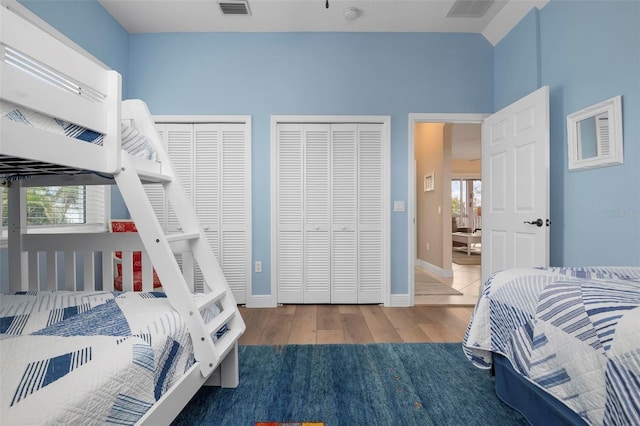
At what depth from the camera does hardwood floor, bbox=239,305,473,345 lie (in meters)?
2.18

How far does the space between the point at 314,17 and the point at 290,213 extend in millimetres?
1888

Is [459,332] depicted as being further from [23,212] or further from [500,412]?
[23,212]

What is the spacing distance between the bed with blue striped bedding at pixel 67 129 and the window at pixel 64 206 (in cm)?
128

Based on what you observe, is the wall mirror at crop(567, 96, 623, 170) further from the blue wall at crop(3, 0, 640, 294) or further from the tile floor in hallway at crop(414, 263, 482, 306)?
the tile floor in hallway at crop(414, 263, 482, 306)

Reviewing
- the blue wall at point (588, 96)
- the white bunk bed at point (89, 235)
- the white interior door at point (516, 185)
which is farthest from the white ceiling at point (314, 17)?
the white bunk bed at point (89, 235)

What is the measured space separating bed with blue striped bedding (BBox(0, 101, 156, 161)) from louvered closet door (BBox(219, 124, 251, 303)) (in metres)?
1.65

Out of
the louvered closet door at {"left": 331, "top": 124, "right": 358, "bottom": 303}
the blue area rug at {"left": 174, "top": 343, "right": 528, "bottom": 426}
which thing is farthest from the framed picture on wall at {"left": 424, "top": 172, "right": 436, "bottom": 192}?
the blue area rug at {"left": 174, "top": 343, "right": 528, "bottom": 426}

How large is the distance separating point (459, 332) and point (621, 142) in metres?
1.63

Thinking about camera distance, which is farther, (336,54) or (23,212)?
(336,54)

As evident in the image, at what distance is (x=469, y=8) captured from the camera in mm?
2631

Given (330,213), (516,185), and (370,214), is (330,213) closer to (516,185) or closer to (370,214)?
(370,214)

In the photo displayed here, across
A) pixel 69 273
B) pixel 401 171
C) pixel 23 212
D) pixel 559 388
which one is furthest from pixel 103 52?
pixel 559 388

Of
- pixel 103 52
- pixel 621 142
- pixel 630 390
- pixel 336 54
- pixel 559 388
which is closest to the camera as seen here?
pixel 630 390

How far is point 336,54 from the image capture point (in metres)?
2.99
